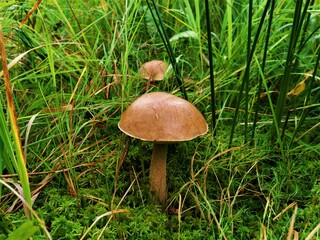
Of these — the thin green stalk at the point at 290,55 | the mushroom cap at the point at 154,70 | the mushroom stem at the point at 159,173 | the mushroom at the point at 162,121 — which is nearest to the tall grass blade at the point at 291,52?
the thin green stalk at the point at 290,55

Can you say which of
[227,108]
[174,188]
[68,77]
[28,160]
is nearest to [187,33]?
[227,108]

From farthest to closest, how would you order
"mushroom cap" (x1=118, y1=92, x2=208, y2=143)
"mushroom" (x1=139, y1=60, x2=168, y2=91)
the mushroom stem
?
"mushroom" (x1=139, y1=60, x2=168, y2=91), the mushroom stem, "mushroom cap" (x1=118, y1=92, x2=208, y2=143)

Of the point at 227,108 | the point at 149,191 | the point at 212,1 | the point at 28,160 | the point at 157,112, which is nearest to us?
the point at 157,112

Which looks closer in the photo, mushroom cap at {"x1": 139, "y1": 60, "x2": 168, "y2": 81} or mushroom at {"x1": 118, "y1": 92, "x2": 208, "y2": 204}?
mushroom at {"x1": 118, "y1": 92, "x2": 208, "y2": 204}

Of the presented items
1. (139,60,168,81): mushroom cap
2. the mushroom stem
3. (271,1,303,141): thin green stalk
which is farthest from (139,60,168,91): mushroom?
(271,1,303,141): thin green stalk

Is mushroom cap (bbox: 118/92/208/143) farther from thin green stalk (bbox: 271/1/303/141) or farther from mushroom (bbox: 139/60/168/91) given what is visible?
mushroom (bbox: 139/60/168/91)

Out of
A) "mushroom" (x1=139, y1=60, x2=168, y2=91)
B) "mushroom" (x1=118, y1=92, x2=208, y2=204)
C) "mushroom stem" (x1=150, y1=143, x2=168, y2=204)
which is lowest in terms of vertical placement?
"mushroom stem" (x1=150, y1=143, x2=168, y2=204)

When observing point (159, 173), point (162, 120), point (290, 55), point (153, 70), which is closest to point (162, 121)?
point (162, 120)

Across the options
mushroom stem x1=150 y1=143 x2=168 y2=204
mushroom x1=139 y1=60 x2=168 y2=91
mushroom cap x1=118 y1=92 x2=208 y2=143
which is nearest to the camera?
mushroom cap x1=118 y1=92 x2=208 y2=143

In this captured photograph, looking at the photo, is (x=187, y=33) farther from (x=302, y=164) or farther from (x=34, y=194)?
(x=34, y=194)
